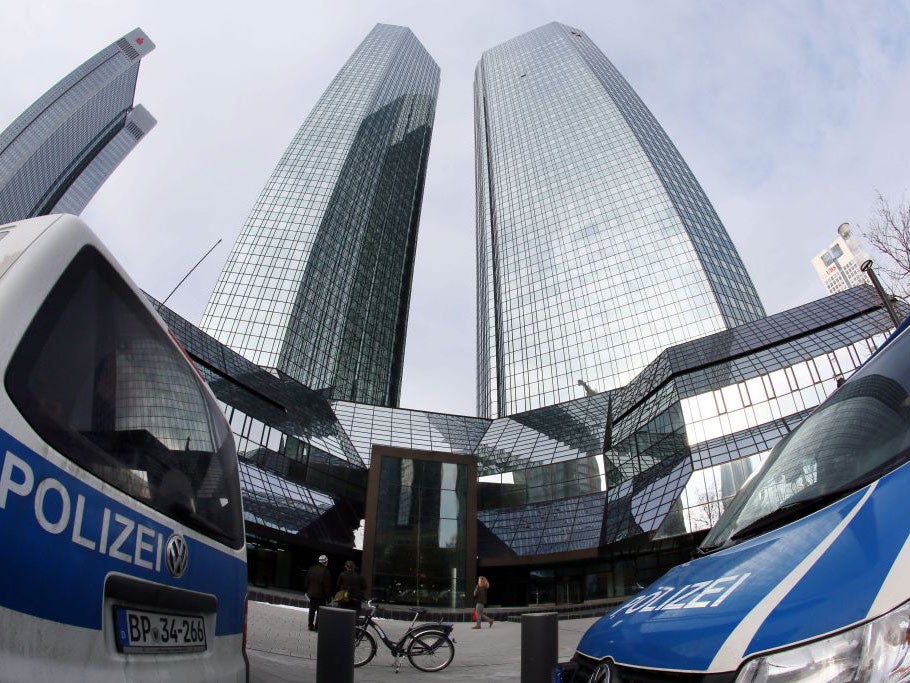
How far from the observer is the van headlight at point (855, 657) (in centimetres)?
150

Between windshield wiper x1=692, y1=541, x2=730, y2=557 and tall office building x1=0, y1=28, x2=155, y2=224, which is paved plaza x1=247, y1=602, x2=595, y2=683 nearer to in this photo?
windshield wiper x1=692, y1=541, x2=730, y2=557

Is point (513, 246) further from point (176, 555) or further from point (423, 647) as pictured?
point (176, 555)

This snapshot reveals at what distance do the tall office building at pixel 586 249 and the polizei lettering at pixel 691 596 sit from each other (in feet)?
268

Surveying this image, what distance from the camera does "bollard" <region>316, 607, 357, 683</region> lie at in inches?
151

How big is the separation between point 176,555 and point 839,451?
10.0 feet

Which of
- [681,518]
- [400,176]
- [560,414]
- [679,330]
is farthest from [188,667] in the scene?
[400,176]

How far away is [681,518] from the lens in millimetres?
31984

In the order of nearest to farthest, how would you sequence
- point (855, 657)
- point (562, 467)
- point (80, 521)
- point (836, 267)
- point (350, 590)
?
point (855, 657), point (80, 521), point (350, 590), point (562, 467), point (836, 267)

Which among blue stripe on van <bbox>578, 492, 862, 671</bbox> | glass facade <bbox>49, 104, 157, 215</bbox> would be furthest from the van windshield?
glass facade <bbox>49, 104, 157, 215</bbox>

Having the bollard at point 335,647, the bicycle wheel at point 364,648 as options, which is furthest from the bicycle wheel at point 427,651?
Result: the bollard at point 335,647

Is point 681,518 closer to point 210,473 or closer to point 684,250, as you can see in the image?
point 210,473

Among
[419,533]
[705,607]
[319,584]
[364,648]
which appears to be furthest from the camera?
[419,533]

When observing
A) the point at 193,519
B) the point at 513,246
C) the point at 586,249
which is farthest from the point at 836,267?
the point at 193,519

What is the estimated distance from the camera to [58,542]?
67.4 inches
